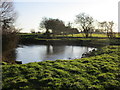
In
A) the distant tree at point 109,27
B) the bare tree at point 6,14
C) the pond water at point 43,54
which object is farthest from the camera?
the distant tree at point 109,27

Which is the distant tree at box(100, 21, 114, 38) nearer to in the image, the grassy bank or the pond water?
the pond water

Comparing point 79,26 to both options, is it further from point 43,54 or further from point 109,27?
point 43,54

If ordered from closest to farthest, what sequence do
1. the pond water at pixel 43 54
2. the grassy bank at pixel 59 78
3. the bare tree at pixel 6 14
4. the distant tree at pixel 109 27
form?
the grassy bank at pixel 59 78, the pond water at pixel 43 54, the bare tree at pixel 6 14, the distant tree at pixel 109 27

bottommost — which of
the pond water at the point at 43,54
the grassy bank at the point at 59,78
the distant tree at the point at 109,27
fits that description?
the pond water at the point at 43,54

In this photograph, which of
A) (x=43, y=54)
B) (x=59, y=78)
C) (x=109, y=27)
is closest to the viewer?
(x=59, y=78)

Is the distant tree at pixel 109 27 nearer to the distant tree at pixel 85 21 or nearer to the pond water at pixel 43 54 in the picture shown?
the distant tree at pixel 85 21

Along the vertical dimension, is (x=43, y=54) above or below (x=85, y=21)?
below

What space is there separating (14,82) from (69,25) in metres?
47.6

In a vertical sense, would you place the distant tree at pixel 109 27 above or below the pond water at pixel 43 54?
above

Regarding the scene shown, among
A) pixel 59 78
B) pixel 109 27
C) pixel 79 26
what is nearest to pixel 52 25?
pixel 79 26

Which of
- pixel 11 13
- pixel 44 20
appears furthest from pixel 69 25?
pixel 11 13

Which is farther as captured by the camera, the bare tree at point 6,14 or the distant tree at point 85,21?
the distant tree at point 85,21

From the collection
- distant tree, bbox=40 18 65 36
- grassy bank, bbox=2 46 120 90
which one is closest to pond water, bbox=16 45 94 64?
grassy bank, bbox=2 46 120 90

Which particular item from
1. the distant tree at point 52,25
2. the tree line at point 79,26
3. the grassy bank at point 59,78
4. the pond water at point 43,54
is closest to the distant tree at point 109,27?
the tree line at point 79,26
